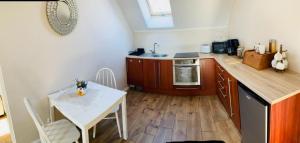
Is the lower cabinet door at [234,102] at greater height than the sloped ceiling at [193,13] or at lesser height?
lesser

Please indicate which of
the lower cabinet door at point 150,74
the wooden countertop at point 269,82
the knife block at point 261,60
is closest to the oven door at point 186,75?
the lower cabinet door at point 150,74

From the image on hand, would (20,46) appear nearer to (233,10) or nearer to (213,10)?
(213,10)

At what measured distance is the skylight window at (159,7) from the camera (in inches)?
161

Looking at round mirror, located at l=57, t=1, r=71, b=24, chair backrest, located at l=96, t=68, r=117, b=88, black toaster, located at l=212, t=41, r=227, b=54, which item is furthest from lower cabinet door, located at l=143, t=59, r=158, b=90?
round mirror, located at l=57, t=1, r=71, b=24

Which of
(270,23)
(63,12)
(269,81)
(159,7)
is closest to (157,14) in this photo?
(159,7)

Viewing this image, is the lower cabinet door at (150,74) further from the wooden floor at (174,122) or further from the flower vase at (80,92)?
the flower vase at (80,92)

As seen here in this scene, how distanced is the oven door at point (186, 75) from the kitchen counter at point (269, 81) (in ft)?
3.37

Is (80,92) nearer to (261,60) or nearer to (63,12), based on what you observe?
(63,12)

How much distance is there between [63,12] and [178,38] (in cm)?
253

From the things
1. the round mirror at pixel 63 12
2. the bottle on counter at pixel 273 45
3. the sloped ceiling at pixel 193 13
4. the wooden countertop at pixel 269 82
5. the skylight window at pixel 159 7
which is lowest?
the wooden countertop at pixel 269 82

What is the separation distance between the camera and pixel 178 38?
4.31 metres

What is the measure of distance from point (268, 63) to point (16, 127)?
312cm

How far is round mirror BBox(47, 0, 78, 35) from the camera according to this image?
2.38 metres

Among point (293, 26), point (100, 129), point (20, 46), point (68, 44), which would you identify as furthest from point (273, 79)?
point (20, 46)
